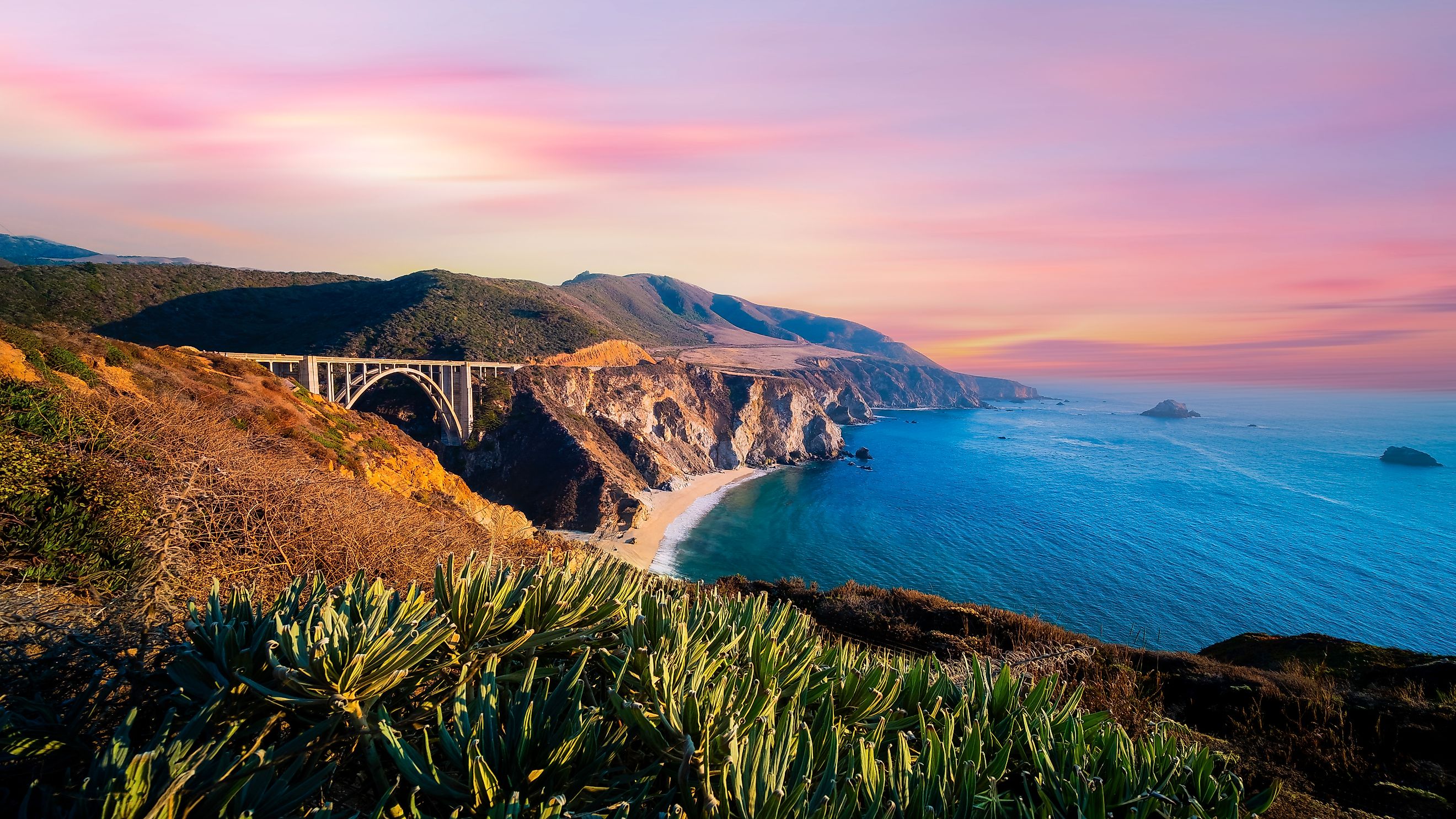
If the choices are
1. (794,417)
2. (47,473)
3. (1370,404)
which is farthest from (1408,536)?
(1370,404)

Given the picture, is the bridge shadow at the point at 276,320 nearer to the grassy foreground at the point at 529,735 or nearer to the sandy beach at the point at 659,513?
the sandy beach at the point at 659,513

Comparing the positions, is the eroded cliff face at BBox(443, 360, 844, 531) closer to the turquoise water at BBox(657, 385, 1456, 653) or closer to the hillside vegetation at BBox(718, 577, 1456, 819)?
the turquoise water at BBox(657, 385, 1456, 653)

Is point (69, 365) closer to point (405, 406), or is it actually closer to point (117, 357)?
point (117, 357)

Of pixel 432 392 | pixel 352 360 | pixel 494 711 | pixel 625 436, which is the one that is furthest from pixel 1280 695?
pixel 625 436

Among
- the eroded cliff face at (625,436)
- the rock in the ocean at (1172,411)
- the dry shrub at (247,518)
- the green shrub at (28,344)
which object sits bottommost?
the eroded cliff face at (625,436)

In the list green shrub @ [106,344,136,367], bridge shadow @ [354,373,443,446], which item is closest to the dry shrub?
green shrub @ [106,344,136,367]

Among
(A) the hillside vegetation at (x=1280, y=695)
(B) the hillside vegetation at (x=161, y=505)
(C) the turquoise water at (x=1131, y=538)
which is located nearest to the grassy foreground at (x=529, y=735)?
(A) the hillside vegetation at (x=1280, y=695)
